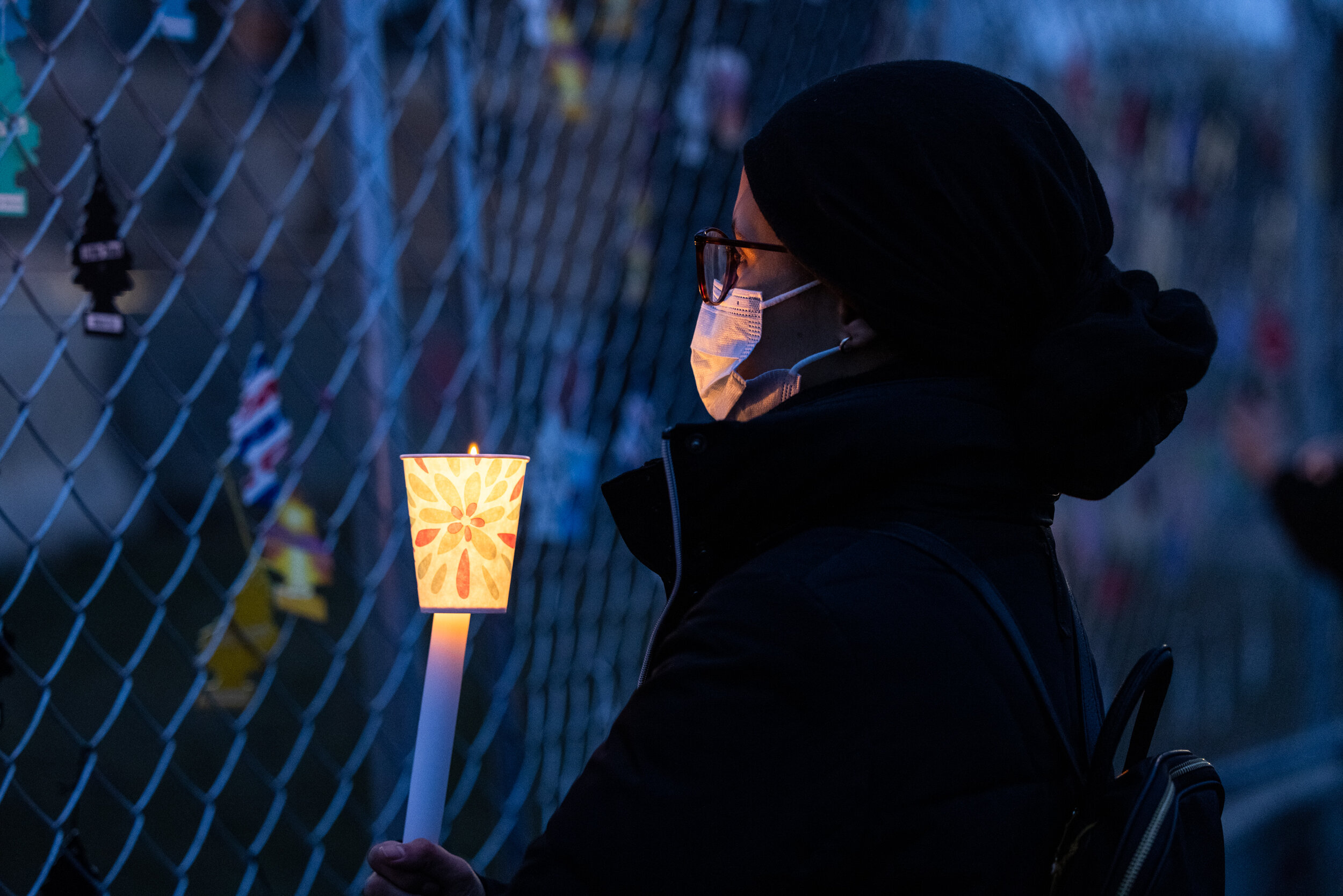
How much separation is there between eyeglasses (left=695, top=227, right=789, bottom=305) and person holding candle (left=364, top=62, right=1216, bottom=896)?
12mm

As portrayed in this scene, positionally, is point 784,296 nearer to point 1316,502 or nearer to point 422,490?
point 422,490

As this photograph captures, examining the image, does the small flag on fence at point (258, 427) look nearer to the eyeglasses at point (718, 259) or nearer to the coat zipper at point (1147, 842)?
the eyeglasses at point (718, 259)

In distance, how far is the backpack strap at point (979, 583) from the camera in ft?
3.61

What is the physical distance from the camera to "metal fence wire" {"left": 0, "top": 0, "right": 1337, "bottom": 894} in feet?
5.44

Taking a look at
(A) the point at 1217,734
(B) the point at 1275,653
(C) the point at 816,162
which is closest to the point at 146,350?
(C) the point at 816,162

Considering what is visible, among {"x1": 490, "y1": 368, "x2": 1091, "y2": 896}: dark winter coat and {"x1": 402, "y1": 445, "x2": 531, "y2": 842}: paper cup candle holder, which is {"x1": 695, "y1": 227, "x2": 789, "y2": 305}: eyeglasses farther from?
{"x1": 402, "y1": 445, "x2": 531, "y2": 842}: paper cup candle holder

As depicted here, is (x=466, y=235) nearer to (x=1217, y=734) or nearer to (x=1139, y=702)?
(x=1139, y=702)

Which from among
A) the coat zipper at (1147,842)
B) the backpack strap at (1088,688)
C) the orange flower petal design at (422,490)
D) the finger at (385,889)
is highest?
the orange flower petal design at (422,490)

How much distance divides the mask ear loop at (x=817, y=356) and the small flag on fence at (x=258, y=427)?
759mm

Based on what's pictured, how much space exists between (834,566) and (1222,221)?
4205 millimetres

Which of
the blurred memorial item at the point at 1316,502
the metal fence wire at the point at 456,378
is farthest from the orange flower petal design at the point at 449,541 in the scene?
the blurred memorial item at the point at 1316,502

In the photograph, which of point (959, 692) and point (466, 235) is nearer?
point (959, 692)

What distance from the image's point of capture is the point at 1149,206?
4168 mm

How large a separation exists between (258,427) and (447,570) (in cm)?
73
